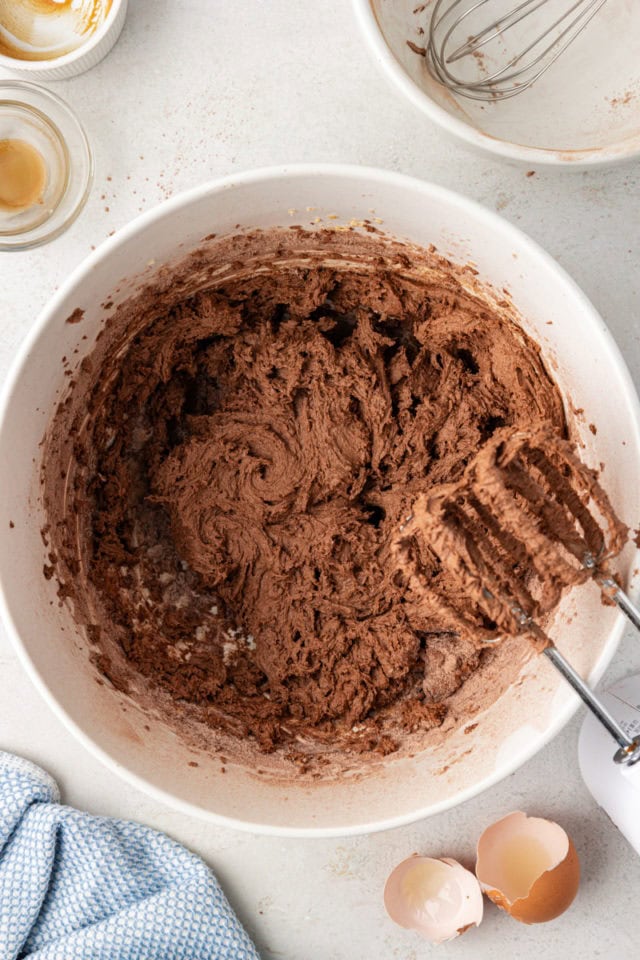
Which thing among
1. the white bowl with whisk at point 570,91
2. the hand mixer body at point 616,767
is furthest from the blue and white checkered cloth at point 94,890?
the white bowl with whisk at point 570,91

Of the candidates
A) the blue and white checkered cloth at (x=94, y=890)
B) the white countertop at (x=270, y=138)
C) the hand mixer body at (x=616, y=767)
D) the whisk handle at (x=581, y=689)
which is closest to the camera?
the whisk handle at (x=581, y=689)

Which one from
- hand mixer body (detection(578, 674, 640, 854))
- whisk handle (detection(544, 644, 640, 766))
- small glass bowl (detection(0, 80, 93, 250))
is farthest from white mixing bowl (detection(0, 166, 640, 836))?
small glass bowl (detection(0, 80, 93, 250))

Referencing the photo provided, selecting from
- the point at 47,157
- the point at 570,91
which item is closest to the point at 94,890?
the point at 47,157

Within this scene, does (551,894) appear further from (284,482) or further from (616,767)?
(284,482)

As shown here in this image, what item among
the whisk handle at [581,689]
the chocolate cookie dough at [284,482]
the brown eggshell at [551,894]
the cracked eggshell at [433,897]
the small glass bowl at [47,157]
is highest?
the small glass bowl at [47,157]

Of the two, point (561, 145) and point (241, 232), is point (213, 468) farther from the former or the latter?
point (561, 145)

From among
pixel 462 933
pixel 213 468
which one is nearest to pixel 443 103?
pixel 213 468

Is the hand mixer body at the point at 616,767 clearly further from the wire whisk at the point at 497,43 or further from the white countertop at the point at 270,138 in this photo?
the wire whisk at the point at 497,43
